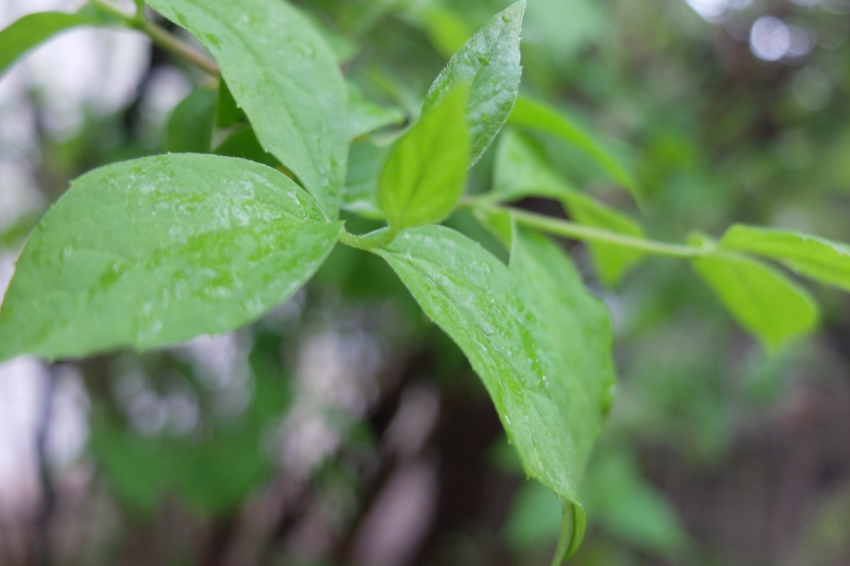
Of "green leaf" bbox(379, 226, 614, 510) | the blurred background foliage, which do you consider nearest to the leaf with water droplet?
"green leaf" bbox(379, 226, 614, 510)

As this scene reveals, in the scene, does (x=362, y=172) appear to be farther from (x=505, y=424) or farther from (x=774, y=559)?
(x=774, y=559)

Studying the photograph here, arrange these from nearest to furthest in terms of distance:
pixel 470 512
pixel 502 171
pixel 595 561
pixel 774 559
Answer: pixel 502 171 → pixel 470 512 → pixel 595 561 → pixel 774 559

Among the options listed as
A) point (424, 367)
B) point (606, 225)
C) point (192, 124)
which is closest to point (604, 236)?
point (606, 225)

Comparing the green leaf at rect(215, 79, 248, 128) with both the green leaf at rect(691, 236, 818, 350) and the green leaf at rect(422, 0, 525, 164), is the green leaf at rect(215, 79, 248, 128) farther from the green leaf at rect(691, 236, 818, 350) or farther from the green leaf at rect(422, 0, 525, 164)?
the green leaf at rect(691, 236, 818, 350)

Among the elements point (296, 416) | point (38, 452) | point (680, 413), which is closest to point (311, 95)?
point (296, 416)

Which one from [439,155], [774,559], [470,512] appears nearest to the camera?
[439,155]

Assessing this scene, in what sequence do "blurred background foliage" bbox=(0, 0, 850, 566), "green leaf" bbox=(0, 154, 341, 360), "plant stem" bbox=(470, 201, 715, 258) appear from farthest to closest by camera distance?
"blurred background foliage" bbox=(0, 0, 850, 566) → "plant stem" bbox=(470, 201, 715, 258) → "green leaf" bbox=(0, 154, 341, 360)

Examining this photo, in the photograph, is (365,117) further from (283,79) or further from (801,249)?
(801,249)
